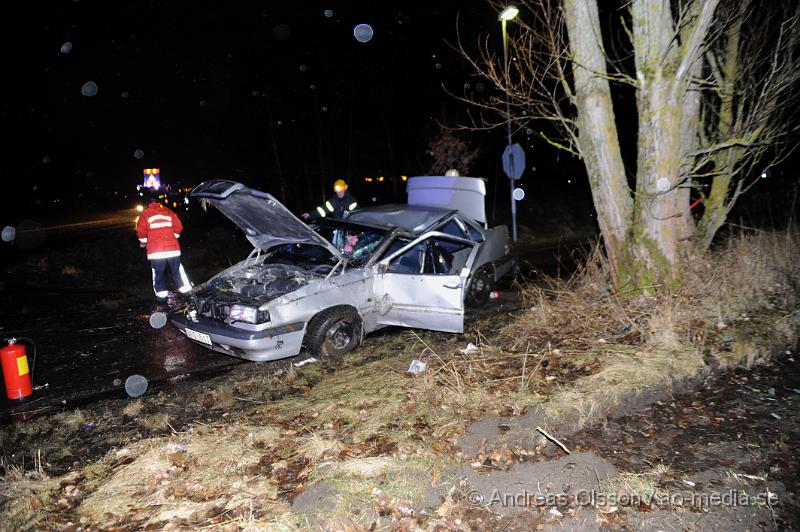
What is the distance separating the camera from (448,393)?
4.27 metres

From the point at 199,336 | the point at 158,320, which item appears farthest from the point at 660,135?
the point at 158,320

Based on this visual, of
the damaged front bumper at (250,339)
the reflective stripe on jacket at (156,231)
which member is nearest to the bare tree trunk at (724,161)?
the damaged front bumper at (250,339)

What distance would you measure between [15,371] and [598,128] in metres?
6.63

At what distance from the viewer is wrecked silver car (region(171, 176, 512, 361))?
5.16 metres

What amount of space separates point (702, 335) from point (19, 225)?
25.8 m

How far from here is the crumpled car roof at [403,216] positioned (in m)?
6.56

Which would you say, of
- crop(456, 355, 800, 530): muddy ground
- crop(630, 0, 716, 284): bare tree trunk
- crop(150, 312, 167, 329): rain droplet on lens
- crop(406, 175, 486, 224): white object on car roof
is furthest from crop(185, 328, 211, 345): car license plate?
crop(630, 0, 716, 284): bare tree trunk

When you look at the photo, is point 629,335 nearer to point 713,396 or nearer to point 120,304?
point 713,396

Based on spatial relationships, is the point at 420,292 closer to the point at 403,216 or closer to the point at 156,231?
the point at 403,216

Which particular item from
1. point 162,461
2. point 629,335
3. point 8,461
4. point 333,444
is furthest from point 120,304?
point 629,335

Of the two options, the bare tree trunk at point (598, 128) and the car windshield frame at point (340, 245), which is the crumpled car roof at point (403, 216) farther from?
the bare tree trunk at point (598, 128)

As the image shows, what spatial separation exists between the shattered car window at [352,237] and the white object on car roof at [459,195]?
76.9 inches

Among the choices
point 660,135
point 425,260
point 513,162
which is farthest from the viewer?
point 513,162

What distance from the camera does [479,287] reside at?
297 inches
